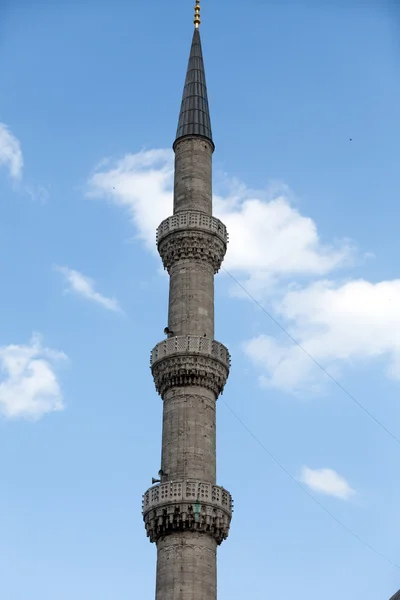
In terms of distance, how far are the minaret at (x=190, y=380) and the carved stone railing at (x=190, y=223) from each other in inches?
1.8

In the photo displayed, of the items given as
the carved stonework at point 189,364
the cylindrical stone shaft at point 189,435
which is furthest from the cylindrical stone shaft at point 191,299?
the cylindrical stone shaft at point 189,435

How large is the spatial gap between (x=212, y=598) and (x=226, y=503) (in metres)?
3.79

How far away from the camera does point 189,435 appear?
41.5m

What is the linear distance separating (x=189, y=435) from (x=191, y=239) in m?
9.33

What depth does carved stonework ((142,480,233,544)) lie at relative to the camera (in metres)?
39.7

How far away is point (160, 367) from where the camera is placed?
43500 mm

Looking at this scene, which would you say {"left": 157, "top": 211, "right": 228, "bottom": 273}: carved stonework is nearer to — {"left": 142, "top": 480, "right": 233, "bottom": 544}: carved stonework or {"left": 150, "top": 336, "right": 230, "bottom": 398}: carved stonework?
{"left": 150, "top": 336, "right": 230, "bottom": 398}: carved stonework

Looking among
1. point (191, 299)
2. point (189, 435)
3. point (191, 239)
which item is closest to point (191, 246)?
point (191, 239)

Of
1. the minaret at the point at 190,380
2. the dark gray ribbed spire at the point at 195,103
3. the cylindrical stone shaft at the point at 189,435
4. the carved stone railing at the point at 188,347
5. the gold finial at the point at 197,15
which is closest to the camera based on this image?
the minaret at the point at 190,380

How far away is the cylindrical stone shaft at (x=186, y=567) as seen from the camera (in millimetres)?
38812

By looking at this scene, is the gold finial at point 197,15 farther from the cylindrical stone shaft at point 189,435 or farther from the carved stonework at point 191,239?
the cylindrical stone shaft at point 189,435

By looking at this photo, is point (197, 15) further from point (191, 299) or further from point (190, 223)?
point (191, 299)

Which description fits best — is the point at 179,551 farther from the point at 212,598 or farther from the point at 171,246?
the point at 171,246

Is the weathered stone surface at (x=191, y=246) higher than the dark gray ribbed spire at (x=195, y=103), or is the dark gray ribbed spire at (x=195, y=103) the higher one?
the dark gray ribbed spire at (x=195, y=103)
